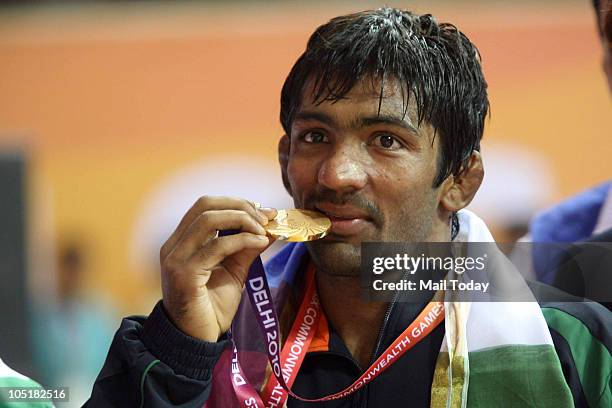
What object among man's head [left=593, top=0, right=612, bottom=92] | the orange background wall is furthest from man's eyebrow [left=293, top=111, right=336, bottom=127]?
the orange background wall

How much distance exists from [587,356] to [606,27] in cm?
99

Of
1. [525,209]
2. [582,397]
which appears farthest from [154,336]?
[525,209]

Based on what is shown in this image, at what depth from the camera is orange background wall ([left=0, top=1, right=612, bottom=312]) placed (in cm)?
723

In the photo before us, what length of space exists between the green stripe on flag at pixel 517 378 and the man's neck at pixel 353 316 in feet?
0.90

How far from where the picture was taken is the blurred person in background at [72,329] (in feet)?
15.6

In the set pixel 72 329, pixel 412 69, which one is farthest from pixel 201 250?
pixel 72 329

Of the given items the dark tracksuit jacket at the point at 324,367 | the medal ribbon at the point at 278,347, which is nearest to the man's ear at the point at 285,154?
the medal ribbon at the point at 278,347

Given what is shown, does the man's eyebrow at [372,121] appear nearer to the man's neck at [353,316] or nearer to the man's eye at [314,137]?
the man's eye at [314,137]

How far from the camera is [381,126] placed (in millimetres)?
2262

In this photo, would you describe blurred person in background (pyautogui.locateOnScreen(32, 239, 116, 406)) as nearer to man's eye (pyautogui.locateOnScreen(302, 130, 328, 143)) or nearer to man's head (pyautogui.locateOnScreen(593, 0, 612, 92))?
man's eye (pyautogui.locateOnScreen(302, 130, 328, 143))

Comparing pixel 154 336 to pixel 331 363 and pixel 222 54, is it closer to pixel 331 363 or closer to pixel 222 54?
pixel 331 363

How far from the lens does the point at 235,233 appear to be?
86.4 inches

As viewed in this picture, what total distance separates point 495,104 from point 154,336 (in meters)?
5.64

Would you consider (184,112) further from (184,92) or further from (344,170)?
(344,170)
